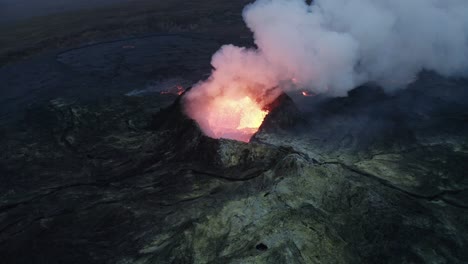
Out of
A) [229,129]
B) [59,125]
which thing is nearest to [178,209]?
[229,129]

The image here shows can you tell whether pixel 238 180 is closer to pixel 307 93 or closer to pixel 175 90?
pixel 307 93

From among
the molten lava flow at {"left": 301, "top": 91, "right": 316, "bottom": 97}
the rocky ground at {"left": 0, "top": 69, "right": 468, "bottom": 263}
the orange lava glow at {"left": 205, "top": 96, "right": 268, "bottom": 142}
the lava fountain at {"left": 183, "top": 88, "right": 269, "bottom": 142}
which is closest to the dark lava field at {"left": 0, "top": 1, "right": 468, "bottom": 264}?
the rocky ground at {"left": 0, "top": 69, "right": 468, "bottom": 263}

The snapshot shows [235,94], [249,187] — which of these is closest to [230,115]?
[235,94]

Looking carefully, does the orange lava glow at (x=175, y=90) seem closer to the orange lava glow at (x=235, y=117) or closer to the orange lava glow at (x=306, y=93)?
the orange lava glow at (x=235, y=117)

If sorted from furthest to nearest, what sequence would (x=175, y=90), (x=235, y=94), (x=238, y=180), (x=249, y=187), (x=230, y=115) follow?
(x=175, y=90) → (x=235, y=94) → (x=230, y=115) → (x=238, y=180) → (x=249, y=187)

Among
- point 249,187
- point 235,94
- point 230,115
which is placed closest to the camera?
point 249,187

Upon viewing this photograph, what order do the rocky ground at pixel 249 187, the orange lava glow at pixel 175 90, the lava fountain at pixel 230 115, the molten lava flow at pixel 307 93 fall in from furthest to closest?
the orange lava glow at pixel 175 90
the molten lava flow at pixel 307 93
the lava fountain at pixel 230 115
the rocky ground at pixel 249 187

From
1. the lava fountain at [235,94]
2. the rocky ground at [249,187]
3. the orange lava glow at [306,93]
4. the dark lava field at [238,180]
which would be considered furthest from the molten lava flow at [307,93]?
the lava fountain at [235,94]

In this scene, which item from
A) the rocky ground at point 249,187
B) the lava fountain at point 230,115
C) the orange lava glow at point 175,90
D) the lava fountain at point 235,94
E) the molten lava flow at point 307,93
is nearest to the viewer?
the rocky ground at point 249,187
